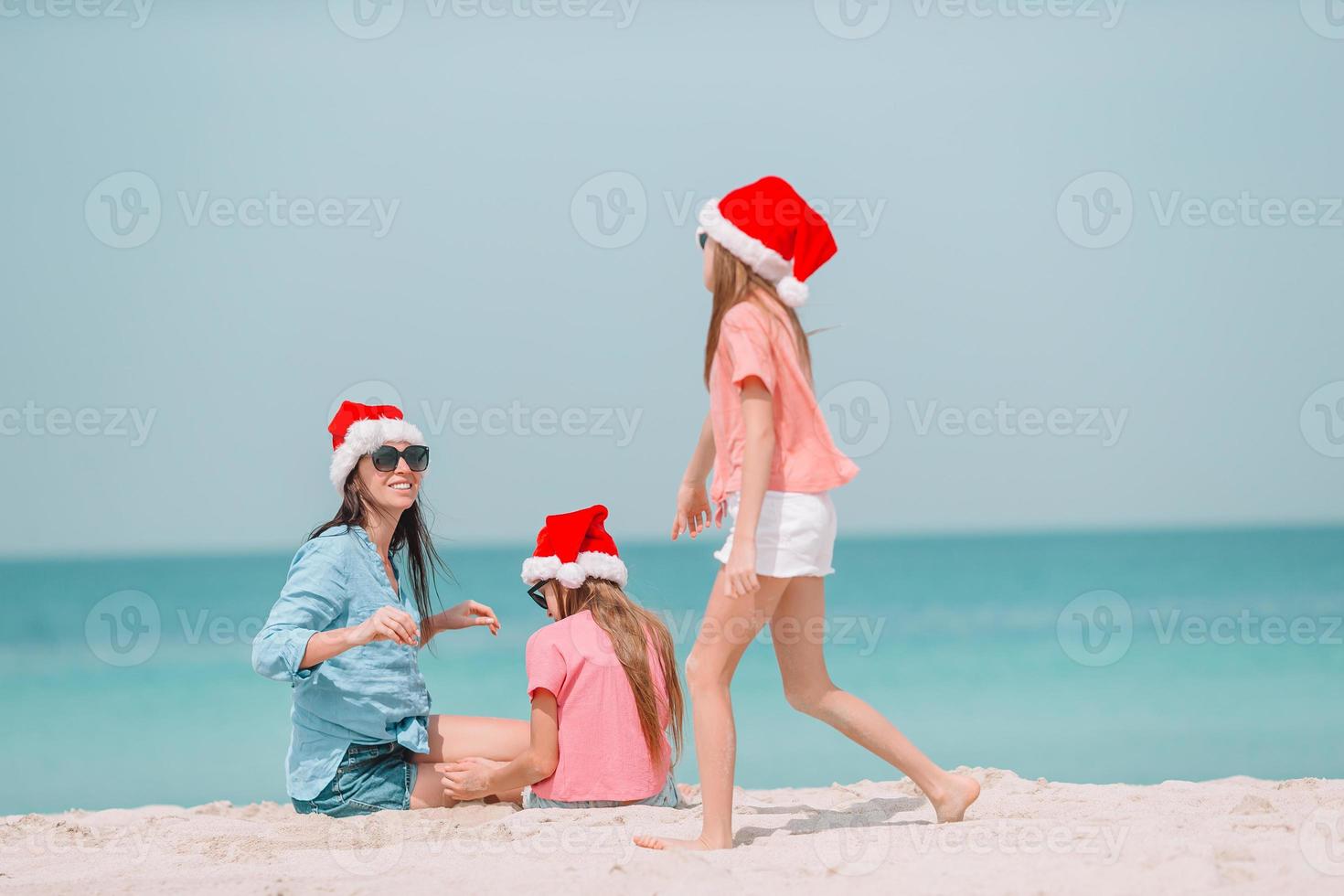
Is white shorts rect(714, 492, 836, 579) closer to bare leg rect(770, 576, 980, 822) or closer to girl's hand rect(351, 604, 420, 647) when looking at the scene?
bare leg rect(770, 576, 980, 822)

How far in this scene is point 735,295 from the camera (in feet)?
10.7

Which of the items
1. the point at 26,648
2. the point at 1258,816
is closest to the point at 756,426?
the point at 1258,816

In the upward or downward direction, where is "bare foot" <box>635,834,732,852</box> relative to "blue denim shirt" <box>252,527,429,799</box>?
downward

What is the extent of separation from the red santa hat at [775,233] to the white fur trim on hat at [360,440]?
65.4 inches

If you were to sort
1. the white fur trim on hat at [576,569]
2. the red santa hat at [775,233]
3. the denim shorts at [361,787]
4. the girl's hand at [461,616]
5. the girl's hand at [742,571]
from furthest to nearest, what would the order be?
1. the girl's hand at [461,616]
2. the white fur trim on hat at [576,569]
3. the denim shorts at [361,787]
4. the red santa hat at [775,233]
5. the girl's hand at [742,571]

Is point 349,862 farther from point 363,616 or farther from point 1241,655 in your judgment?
point 1241,655

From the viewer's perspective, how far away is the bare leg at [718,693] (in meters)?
3.12

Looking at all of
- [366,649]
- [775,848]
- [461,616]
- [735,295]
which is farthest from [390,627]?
[735,295]

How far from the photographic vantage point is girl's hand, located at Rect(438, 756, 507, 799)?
4102 millimetres

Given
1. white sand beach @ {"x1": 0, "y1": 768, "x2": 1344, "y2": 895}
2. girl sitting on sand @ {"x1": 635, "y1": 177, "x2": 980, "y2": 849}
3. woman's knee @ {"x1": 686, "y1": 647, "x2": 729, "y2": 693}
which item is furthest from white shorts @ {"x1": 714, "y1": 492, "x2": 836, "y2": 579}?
white sand beach @ {"x1": 0, "y1": 768, "x2": 1344, "y2": 895}

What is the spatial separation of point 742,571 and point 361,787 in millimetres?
1930

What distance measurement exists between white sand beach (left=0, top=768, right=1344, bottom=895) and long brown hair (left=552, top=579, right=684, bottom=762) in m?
0.30

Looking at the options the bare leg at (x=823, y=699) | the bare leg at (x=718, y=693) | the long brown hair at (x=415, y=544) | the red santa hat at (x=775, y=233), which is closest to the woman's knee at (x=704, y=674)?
the bare leg at (x=718, y=693)

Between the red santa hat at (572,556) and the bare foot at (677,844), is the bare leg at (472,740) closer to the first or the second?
the red santa hat at (572,556)
